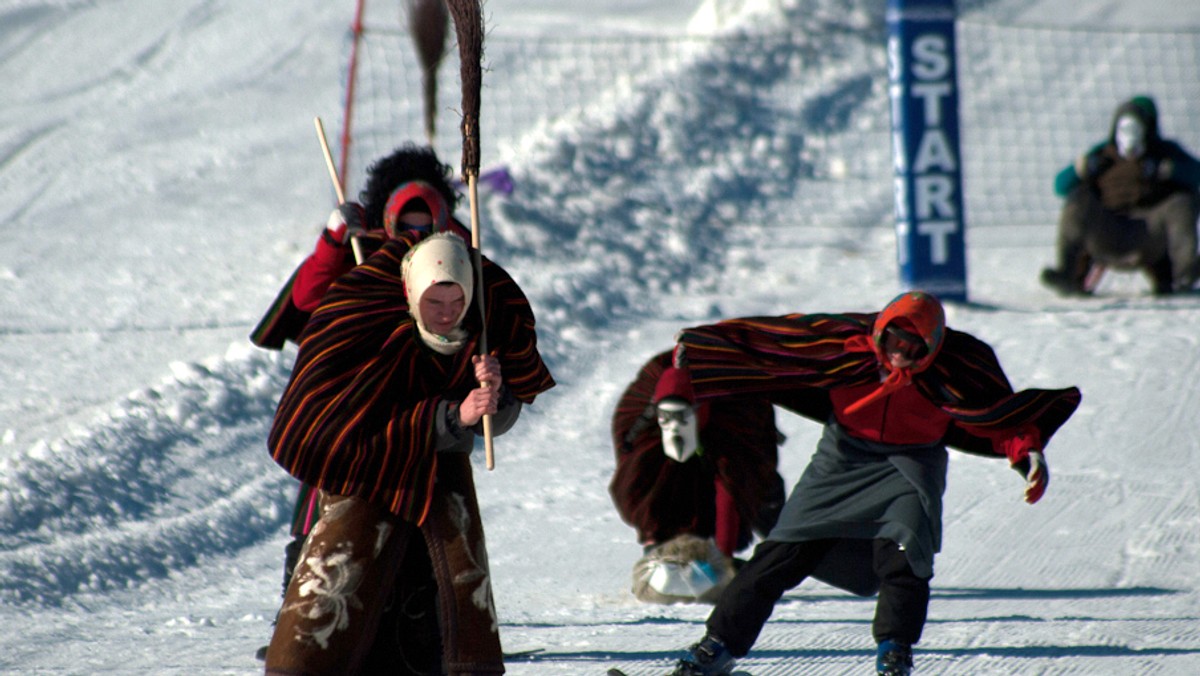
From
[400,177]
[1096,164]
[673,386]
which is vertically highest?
[1096,164]

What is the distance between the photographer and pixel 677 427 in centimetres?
470

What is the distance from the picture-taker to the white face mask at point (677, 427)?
15.4 feet

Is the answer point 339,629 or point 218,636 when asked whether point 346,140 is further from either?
point 339,629

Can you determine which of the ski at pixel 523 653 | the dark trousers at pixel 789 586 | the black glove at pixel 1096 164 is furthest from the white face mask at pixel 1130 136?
the ski at pixel 523 653

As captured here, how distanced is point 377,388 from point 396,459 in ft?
0.52

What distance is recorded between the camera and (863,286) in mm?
10281

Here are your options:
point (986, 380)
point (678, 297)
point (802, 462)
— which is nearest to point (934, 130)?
point (678, 297)

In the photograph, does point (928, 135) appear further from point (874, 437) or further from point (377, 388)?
point (377, 388)

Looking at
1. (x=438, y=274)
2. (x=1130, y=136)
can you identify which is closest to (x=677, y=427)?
(x=438, y=274)

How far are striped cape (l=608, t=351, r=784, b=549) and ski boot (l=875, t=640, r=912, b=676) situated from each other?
49.2 inches

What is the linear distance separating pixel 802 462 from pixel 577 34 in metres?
10.9

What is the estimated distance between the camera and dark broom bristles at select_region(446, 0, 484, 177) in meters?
3.34

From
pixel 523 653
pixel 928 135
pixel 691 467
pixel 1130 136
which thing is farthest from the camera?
pixel 1130 136

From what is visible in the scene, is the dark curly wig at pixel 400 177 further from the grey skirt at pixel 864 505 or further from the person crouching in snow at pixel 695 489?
the grey skirt at pixel 864 505
